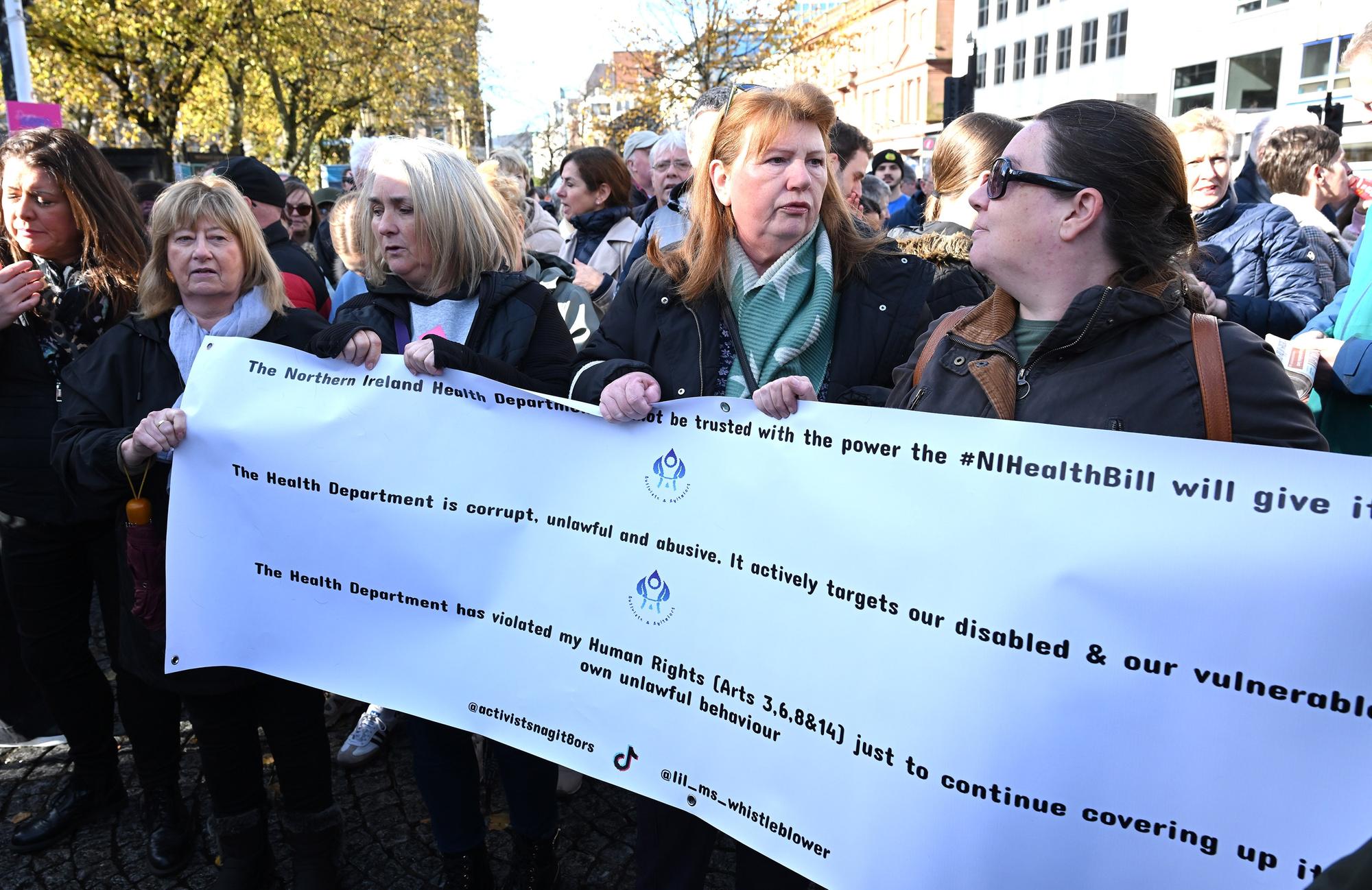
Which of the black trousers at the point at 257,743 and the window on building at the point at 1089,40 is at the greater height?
the window on building at the point at 1089,40

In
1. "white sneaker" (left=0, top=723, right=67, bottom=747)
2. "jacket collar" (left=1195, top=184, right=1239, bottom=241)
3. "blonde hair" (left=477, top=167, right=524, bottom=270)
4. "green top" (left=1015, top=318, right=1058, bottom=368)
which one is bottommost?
"white sneaker" (left=0, top=723, right=67, bottom=747)

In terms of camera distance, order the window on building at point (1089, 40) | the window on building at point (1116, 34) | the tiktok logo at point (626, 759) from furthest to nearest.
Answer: the window on building at point (1089, 40) < the window on building at point (1116, 34) < the tiktok logo at point (626, 759)

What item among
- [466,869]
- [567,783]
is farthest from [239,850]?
[567,783]

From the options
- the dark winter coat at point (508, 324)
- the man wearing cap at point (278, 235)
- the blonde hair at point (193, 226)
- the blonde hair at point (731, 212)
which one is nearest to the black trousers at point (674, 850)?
the dark winter coat at point (508, 324)

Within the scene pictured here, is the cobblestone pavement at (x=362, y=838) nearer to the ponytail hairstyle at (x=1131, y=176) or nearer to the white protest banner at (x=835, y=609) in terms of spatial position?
the white protest banner at (x=835, y=609)

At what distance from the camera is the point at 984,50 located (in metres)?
56.8

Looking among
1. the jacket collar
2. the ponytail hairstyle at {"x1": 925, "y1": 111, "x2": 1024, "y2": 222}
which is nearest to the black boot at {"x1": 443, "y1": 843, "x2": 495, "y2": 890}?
the ponytail hairstyle at {"x1": 925, "y1": 111, "x2": 1024, "y2": 222}

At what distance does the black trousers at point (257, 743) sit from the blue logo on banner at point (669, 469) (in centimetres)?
139

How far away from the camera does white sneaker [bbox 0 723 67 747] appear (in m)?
3.95

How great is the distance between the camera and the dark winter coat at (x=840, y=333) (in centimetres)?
250

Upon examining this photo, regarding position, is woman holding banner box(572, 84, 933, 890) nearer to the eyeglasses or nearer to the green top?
the green top

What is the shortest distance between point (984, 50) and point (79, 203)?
60850mm

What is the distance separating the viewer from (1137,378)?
1.78 m

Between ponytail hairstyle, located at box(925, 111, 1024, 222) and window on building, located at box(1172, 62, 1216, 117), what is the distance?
42370 millimetres
